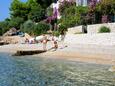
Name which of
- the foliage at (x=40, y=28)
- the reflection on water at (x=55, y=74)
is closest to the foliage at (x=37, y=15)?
the foliage at (x=40, y=28)

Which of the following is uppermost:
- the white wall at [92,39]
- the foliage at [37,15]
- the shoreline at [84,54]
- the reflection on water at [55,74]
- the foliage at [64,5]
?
the foliage at [64,5]

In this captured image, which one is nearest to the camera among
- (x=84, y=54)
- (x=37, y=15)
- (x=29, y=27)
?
(x=84, y=54)

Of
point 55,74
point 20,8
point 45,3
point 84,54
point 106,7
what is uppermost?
point 45,3

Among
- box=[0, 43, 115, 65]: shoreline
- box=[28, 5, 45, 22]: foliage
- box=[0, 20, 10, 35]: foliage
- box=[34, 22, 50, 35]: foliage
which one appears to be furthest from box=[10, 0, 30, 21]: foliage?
box=[0, 43, 115, 65]: shoreline

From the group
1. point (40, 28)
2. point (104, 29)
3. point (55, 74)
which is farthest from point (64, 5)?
point (55, 74)

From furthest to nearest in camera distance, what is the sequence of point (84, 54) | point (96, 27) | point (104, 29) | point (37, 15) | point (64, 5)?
point (37, 15)
point (64, 5)
point (96, 27)
point (104, 29)
point (84, 54)

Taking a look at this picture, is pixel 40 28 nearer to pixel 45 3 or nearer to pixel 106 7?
pixel 106 7

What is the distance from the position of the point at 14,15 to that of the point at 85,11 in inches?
1070

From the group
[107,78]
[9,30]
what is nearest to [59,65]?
[107,78]

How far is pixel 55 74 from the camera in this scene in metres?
28.6

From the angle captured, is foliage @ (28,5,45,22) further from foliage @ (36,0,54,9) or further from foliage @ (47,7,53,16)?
foliage @ (36,0,54,9)

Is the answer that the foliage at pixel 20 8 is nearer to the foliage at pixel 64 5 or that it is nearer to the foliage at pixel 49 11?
the foliage at pixel 49 11

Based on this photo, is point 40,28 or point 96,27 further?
point 40,28

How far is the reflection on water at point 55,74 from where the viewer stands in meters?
24.6
